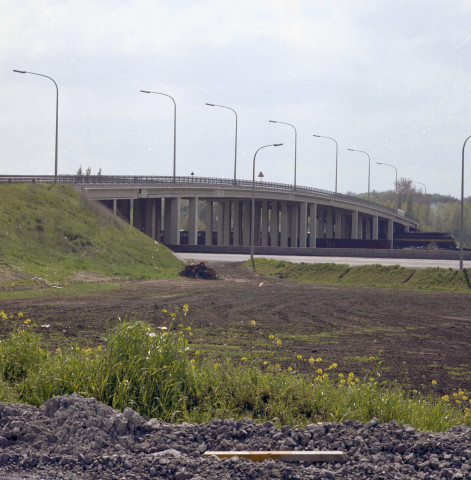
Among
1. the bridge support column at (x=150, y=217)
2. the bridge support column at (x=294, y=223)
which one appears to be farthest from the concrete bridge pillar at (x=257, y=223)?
the bridge support column at (x=150, y=217)

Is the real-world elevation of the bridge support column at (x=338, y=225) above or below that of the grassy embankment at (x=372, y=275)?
above

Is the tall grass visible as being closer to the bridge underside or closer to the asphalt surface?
the asphalt surface

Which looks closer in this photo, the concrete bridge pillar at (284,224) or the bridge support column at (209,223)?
the bridge support column at (209,223)

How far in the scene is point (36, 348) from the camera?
30.7 feet

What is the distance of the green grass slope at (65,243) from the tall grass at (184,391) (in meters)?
22.7

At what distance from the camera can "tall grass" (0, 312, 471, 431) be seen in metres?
7.43

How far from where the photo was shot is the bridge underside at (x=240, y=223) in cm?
7819

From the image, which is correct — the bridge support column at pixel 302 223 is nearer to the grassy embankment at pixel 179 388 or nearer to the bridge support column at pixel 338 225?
the bridge support column at pixel 338 225

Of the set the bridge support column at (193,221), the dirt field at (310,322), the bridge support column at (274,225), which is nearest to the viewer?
the dirt field at (310,322)

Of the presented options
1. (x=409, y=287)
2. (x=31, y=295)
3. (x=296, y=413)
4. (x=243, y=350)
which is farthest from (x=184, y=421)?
(x=409, y=287)

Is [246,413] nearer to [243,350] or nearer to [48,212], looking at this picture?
[243,350]

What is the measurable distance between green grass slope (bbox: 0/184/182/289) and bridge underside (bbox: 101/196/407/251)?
43.1 feet

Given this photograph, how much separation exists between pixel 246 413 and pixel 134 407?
1308 millimetres

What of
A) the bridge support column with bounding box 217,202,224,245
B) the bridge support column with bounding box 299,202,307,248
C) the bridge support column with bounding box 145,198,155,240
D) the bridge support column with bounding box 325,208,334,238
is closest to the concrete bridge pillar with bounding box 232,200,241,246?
the bridge support column with bounding box 217,202,224,245
